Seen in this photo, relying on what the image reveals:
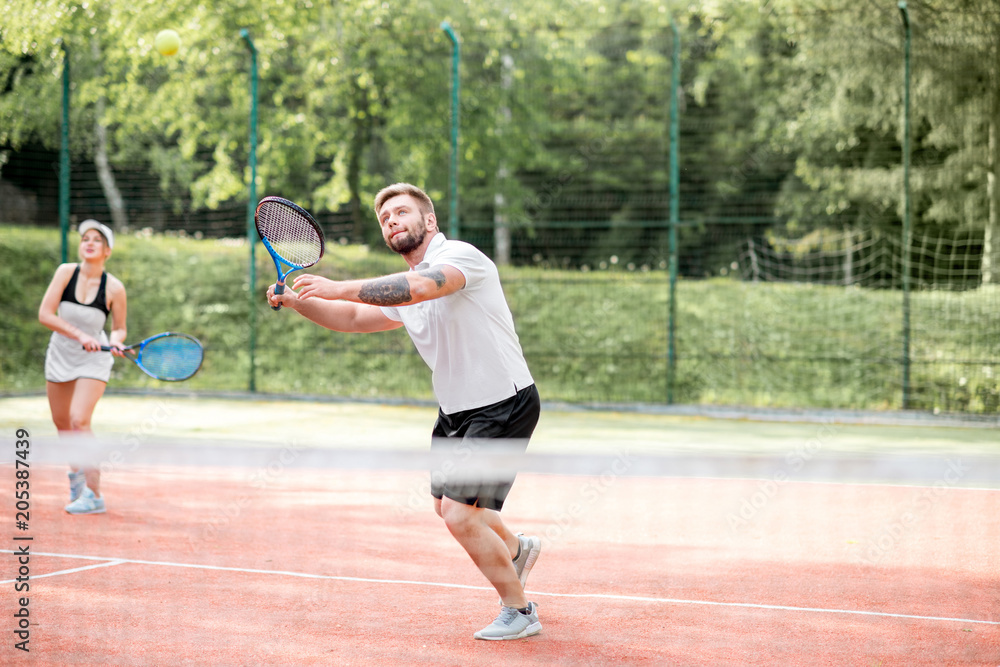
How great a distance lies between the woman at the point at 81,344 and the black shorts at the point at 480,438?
303 cm

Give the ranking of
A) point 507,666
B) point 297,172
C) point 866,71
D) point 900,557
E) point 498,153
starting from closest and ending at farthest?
point 507,666
point 900,557
point 866,71
point 498,153
point 297,172

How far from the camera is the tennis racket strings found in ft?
14.1

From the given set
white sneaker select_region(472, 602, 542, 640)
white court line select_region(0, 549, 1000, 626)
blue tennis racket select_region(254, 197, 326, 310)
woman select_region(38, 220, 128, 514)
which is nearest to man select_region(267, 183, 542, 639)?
white sneaker select_region(472, 602, 542, 640)

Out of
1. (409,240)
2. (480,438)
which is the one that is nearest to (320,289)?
(409,240)

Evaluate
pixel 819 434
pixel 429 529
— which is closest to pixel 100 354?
pixel 429 529

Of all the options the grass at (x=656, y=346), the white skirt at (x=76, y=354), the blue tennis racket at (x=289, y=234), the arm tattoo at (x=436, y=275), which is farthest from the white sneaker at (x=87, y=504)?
the grass at (x=656, y=346)

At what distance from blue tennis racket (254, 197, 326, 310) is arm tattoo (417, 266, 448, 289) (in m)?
0.74

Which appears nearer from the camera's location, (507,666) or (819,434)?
(507,666)

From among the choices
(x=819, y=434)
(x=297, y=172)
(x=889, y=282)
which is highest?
(x=297, y=172)

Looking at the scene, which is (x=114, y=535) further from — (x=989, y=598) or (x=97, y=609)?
(x=989, y=598)

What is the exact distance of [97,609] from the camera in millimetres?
4289

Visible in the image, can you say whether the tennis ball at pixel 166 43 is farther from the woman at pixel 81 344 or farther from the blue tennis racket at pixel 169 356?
the blue tennis racket at pixel 169 356

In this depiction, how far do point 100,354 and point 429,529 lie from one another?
2.34 metres

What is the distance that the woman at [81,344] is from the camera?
6266mm
